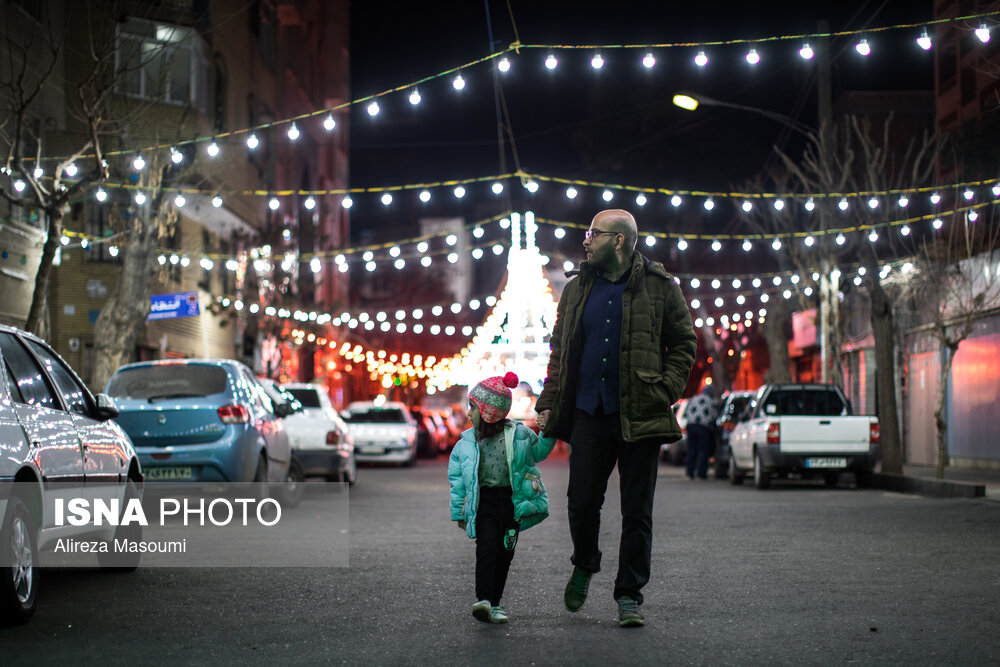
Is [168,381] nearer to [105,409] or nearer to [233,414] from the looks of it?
[233,414]

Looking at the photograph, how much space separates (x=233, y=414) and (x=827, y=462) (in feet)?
33.1

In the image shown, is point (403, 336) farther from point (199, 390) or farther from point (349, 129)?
point (199, 390)

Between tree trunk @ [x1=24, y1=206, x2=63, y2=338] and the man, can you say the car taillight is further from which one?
the man

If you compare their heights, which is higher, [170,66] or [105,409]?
[170,66]

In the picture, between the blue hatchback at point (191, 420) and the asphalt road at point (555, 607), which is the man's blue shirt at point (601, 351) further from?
the blue hatchback at point (191, 420)

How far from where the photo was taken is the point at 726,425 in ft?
83.8

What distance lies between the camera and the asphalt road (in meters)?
6.38

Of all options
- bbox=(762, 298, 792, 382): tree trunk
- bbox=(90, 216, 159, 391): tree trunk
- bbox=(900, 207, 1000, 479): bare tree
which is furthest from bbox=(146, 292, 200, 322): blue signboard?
bbox=(762, 298, 792, 382): tree trunk

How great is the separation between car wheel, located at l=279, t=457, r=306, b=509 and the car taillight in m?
2.32

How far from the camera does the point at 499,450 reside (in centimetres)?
742

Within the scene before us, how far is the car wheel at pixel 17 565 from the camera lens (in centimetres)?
709

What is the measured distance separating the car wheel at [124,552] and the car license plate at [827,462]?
43.9ft

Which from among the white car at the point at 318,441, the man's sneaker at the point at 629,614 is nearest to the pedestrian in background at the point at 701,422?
the white car at the point at 318,441

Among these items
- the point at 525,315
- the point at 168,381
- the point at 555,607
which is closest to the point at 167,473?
the point at 168,381
